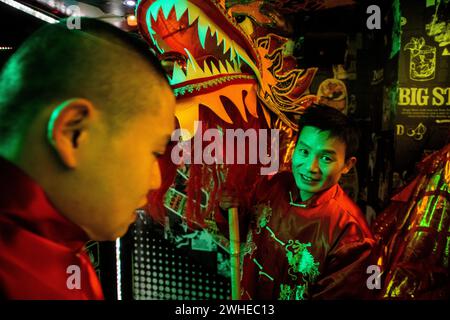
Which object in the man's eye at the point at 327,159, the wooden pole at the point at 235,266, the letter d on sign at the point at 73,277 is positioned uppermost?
the man's eye at the point at 327,159

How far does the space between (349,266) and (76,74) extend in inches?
51.3

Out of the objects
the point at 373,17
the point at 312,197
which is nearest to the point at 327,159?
the point at 312,197

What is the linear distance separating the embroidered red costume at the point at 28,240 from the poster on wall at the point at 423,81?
136 centimetres

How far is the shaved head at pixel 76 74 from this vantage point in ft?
3.22

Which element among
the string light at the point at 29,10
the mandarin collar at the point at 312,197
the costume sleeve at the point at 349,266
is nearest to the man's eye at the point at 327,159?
the mandarin collar at the point at 312,197

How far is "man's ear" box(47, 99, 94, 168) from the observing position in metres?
0.97

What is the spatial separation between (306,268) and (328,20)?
112cm

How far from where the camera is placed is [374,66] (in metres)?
1.48

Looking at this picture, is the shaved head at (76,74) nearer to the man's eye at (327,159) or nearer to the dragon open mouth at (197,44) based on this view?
the dragon open mouth at (197,44)

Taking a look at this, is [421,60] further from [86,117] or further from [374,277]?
[86,117]

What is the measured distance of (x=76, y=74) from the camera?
1019 mm

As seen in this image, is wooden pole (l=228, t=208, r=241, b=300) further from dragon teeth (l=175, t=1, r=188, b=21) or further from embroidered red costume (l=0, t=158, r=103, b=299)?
dragon teeth (l=175, t=1, r=188, b=21)

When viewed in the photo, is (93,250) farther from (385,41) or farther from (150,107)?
(385,41)

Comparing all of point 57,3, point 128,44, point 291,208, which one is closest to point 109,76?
point 128,44
